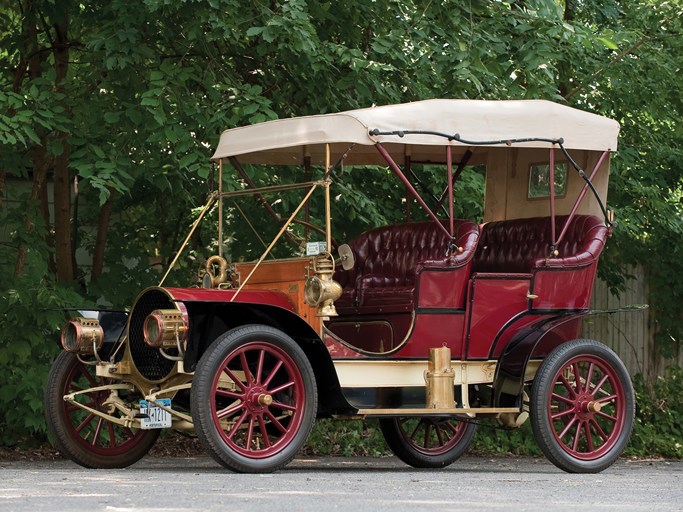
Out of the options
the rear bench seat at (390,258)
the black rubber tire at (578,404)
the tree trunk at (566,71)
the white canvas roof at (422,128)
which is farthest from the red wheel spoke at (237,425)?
the tree trunk at (566,71)

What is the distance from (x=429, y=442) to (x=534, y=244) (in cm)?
191

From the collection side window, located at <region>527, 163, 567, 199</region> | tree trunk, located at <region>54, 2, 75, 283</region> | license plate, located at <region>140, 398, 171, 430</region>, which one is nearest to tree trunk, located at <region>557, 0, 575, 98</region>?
side window, located at <region>527, 163, 567, 199</region>

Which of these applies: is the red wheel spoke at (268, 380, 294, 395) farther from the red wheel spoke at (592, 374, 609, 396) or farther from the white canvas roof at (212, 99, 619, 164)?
the red wheel spoke at (592, 374, 609, 396)

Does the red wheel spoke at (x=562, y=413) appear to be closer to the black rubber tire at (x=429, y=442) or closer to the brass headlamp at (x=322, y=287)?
the black rubber tire at (x=429, y=442)

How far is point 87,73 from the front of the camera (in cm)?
1225

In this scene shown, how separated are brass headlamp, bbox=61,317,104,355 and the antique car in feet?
0.06

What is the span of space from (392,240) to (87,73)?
10.1ft

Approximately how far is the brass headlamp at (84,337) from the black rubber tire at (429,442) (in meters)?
2.62

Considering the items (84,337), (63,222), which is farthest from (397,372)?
(63,222)

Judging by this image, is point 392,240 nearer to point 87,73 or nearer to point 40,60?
point 87,73

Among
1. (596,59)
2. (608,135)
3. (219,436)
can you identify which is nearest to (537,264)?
(608,135)

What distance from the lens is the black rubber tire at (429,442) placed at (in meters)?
11.5

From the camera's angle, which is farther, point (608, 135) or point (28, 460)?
point (28, 460)

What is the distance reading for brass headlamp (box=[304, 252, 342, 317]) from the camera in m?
9.49
